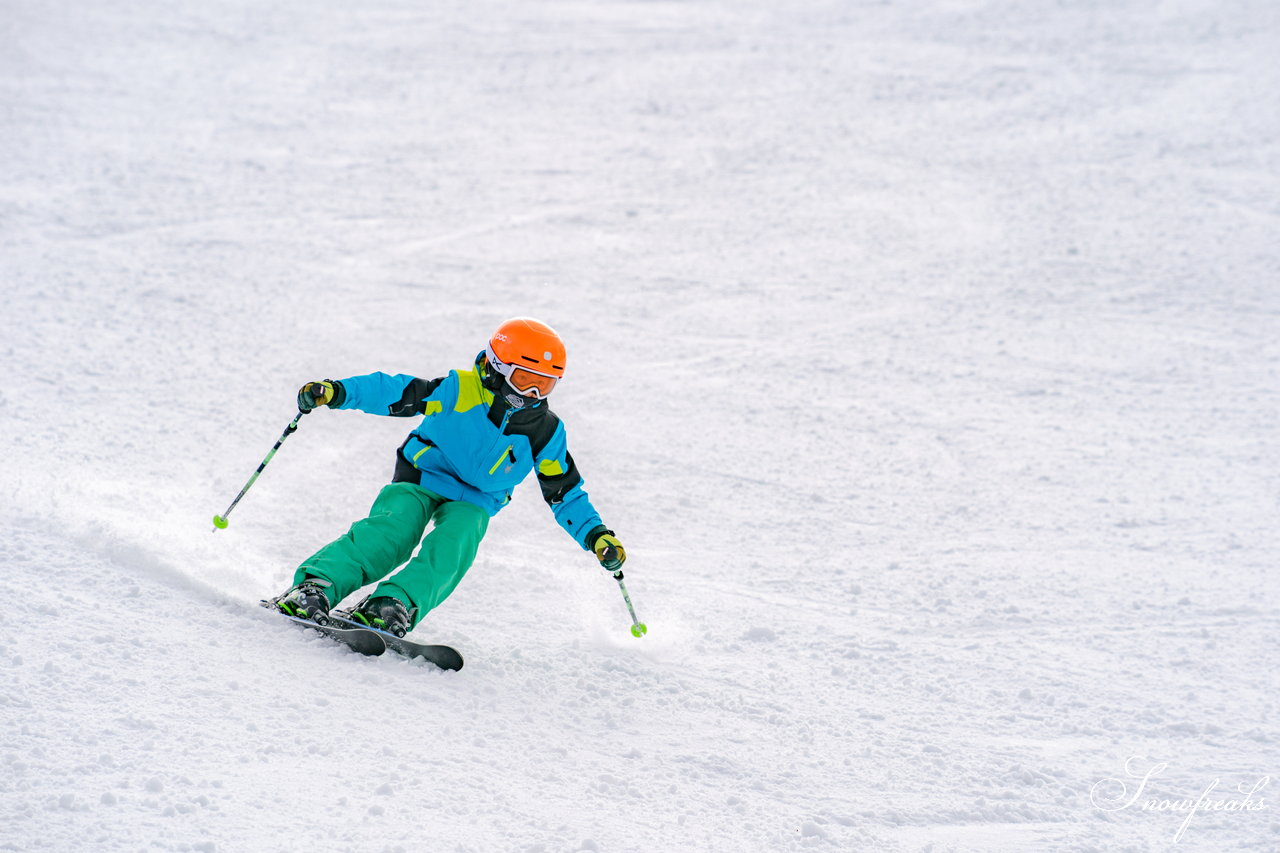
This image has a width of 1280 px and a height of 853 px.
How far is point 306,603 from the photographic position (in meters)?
3.88

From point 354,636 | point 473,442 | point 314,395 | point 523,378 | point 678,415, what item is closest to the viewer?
point 354,636

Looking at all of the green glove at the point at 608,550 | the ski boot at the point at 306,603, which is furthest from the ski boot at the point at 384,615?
the green glove at the point at 608,550

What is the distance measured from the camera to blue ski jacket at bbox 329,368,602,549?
4.32 metres

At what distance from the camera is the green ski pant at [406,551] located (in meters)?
4.03

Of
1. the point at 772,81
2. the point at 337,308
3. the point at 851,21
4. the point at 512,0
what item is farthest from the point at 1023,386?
the point at 512,0

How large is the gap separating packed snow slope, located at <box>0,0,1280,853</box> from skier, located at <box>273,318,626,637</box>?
0.34 meters

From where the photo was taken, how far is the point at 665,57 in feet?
46.5

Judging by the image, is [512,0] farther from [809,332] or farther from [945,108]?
[809,332]

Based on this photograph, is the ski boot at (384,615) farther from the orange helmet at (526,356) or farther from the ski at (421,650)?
the orange helmet at (526,356)

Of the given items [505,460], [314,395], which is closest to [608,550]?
[505,460]

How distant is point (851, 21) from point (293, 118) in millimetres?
7893

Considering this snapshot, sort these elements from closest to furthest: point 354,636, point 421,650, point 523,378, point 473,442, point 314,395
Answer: point 354,636
point 421,650
point 314,395
point 523,378
point 473,442

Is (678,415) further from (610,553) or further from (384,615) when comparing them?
(384,615)

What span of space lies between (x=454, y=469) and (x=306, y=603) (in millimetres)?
851
